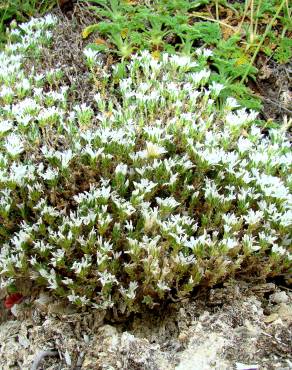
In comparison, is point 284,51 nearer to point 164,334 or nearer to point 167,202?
point 167,202

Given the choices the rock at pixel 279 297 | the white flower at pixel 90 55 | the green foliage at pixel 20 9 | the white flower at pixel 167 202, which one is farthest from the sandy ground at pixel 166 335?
the green foliage at pixel 20 9

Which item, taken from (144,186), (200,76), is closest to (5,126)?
(144,186)

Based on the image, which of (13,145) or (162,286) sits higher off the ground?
(13,145)

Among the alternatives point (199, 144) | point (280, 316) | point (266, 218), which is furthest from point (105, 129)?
point (280, 316)

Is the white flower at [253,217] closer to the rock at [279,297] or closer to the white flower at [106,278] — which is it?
the rock at [279,297]

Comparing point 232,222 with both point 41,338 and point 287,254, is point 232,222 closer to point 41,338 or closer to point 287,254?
point 287,254

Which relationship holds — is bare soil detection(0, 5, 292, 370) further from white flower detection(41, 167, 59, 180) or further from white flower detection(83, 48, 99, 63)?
white flower detection(83, 48, 99, 63)

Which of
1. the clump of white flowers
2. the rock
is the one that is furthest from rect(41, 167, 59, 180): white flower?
the rock
